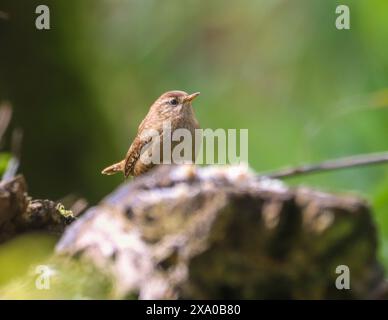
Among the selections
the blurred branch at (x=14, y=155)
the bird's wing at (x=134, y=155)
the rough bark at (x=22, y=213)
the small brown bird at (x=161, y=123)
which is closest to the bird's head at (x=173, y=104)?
the small brown bird at (x=161, y=123)

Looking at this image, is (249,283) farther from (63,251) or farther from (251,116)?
(251,116)

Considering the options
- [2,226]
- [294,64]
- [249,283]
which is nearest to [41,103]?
[294,64]

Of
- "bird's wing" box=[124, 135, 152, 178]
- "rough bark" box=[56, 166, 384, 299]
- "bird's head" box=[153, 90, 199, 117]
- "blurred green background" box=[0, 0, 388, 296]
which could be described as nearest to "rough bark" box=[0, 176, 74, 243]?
"rough bark" box=[56, 166, 384, 299]

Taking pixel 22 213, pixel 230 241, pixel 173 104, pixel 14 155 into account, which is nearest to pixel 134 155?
pixel 173 104

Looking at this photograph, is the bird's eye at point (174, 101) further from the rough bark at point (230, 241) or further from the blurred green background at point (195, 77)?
the rough bark at point (230, 241)

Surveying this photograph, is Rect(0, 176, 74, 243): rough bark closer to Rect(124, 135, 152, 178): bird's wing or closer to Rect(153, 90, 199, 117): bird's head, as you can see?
Rect(124, 135, 152, 178): bird's wing
